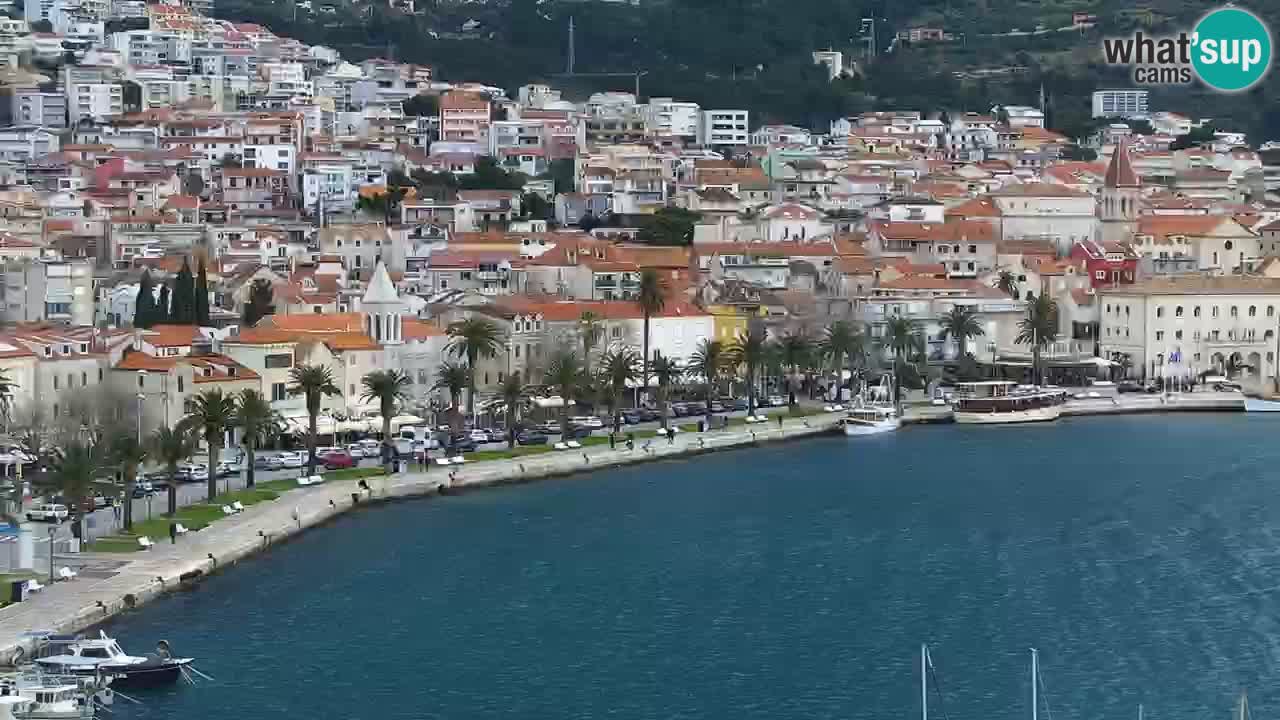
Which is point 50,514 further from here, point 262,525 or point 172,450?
point 262,525

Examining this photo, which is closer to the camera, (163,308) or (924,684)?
(924,684)

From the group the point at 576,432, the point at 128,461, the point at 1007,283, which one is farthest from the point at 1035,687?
the point at 1007,283

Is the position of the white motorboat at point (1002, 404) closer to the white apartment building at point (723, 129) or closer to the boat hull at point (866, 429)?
the boat hull at point (866, 429)

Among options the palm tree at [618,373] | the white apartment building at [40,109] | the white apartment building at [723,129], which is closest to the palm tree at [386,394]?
the palm tree at [618,373]

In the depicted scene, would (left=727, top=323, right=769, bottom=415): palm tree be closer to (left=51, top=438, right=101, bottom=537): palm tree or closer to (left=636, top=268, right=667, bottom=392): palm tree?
(left=636, top=268, right=667, bottom=392): palm tree

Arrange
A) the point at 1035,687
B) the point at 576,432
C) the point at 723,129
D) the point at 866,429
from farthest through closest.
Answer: the point at 723,129 → the point at 866,429 → the point at 576,432 → the point at 1035,687

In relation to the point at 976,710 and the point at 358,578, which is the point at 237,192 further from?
the point at 976,710
